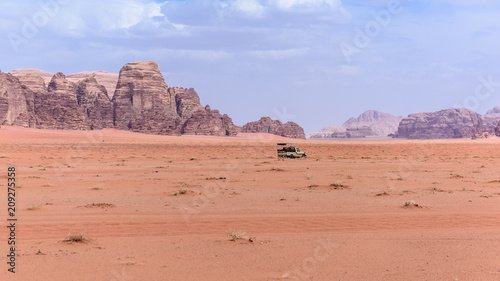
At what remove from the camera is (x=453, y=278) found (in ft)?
26.0

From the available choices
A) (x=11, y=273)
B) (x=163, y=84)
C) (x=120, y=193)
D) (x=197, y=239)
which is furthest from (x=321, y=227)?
(x=163, y=84)

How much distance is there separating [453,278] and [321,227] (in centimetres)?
452

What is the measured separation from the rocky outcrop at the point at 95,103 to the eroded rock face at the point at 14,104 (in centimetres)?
2042

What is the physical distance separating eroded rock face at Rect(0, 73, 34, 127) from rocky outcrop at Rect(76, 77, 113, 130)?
20.4 m

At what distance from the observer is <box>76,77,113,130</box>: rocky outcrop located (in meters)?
154

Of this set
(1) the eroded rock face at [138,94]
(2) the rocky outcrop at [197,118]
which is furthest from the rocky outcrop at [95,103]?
(2) the rocky outcrop at [197,118]

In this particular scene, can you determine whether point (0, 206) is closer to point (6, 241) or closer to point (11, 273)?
point (6, 241)

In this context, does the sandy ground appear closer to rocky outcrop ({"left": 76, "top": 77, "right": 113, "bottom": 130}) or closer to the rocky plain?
the rocky plain

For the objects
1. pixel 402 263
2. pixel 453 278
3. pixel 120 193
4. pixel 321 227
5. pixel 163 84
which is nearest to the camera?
pixel 453 278

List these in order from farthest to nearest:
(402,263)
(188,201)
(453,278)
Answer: (188,201) < (402,263) < (453,278)

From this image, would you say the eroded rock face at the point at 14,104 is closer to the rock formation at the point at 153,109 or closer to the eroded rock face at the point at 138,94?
the rock formation at the point at 153,109

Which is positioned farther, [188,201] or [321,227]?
[188,201]

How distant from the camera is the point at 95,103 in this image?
524 ft

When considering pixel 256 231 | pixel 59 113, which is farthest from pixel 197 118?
pixel 256 231
